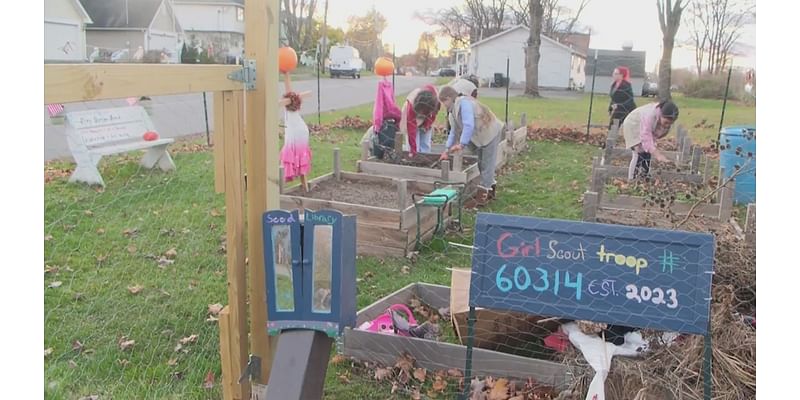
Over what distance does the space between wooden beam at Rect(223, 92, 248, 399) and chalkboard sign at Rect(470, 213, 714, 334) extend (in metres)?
1.13

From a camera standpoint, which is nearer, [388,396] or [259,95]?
[259,95]

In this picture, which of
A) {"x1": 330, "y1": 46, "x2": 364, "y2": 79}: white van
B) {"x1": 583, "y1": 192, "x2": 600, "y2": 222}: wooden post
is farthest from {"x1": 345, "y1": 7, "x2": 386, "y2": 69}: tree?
{"x1": 583, "y1": 192, "x2": 600, "y2": 222}: wooden post

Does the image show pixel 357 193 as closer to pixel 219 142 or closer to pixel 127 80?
pixel 219 142

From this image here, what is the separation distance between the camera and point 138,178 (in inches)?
350

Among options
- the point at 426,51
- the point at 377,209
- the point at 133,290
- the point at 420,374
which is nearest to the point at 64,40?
the point at 133,290

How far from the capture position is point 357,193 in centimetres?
747

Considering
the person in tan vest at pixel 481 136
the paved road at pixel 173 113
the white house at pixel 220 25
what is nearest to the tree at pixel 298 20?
the paved road at pixel 173 113

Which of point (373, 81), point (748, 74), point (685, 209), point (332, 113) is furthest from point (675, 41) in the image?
point (685, 209)

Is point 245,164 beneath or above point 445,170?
above

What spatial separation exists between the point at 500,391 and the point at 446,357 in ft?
1.30

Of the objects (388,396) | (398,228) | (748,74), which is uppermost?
(748,74)

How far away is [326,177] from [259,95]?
189 inches

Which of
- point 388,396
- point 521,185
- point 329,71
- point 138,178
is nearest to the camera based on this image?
point 388,396

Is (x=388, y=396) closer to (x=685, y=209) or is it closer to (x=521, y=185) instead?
(x=685, y=209)
